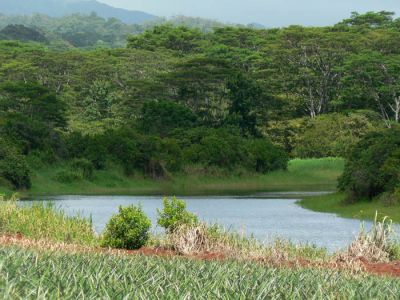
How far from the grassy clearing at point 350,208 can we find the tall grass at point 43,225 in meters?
17.9

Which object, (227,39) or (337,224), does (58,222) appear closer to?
(337,224)

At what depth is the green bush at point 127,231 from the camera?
20.7 meters

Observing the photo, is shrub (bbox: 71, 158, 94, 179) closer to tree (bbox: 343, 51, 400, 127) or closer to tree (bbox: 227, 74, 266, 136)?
tree (bbox: 227, 74, 266, 136)

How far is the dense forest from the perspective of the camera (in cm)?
7156

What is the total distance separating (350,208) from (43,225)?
23.8 meters

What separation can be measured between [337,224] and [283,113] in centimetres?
5508

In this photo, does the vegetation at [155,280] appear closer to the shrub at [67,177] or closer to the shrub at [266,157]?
the shrub at [67,177]

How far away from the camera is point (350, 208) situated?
4459cm

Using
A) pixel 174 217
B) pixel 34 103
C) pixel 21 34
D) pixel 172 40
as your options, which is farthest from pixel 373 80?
pixel 21 34

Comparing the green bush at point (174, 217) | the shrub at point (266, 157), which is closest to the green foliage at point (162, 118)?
the shrub at point (266, 157)

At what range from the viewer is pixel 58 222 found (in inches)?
918

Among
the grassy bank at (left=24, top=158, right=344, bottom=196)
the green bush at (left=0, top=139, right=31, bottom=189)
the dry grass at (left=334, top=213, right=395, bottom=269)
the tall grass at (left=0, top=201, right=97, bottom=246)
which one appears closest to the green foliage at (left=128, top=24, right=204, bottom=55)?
the grassy bank at (left=24, top=158, right=344, bottom=196)

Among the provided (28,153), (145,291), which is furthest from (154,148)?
(145,291)

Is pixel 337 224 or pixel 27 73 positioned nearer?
pixel 337 224
